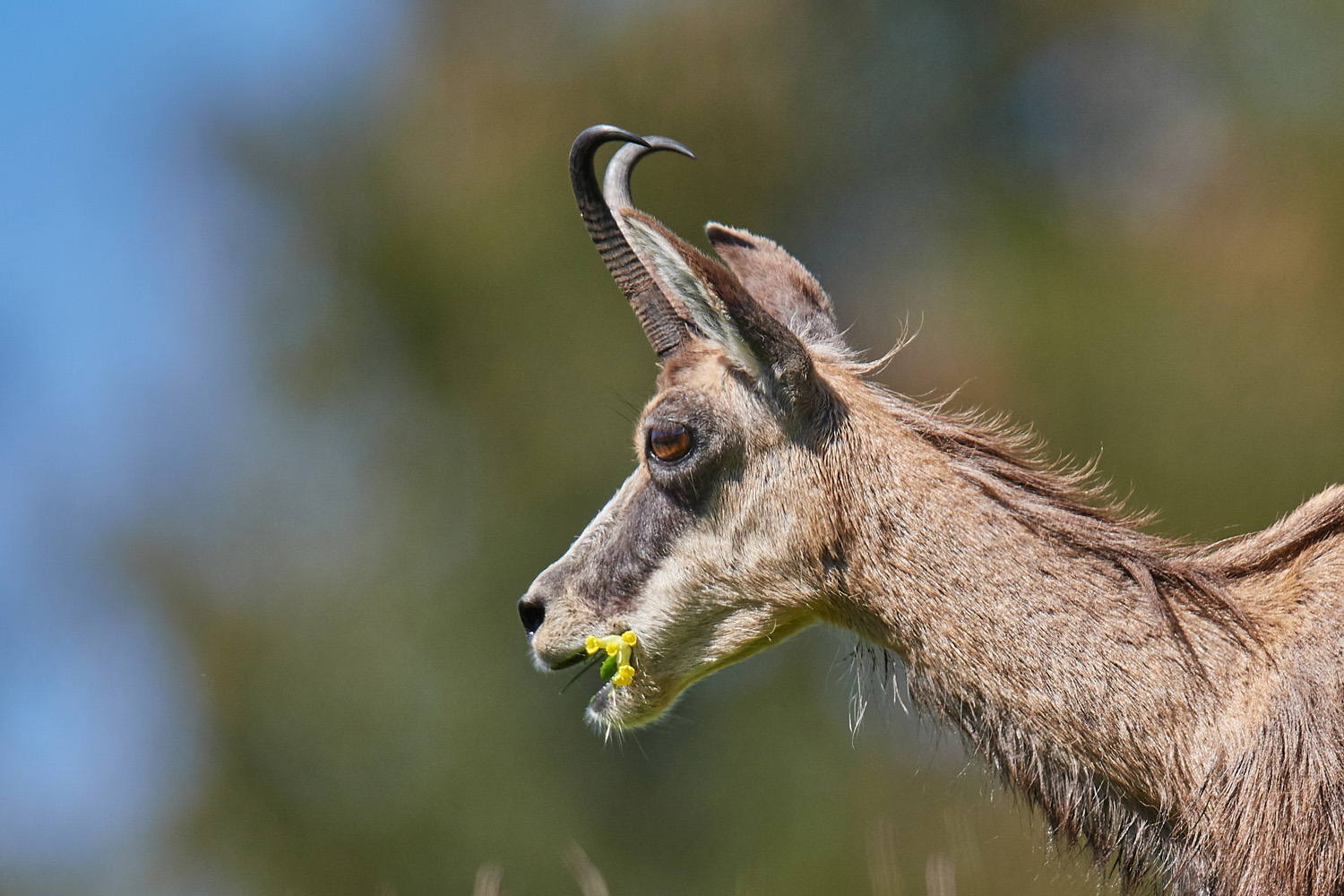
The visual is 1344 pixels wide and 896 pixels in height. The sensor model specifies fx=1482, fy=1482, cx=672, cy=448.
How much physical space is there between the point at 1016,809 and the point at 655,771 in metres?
32.7

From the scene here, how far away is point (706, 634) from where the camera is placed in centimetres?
750

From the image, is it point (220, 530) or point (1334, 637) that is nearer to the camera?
point (1334, 637)

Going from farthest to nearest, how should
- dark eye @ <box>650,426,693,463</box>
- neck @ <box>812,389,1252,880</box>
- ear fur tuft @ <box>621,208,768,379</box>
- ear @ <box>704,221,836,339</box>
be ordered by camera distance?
ear @ <box>704,221,836,339</box>
dark eye @ <box>650,426,693,463</box>
ear fur tuft @ <box>621,208,768,379</box>
neck @ <box>812,389,1252,880</box>

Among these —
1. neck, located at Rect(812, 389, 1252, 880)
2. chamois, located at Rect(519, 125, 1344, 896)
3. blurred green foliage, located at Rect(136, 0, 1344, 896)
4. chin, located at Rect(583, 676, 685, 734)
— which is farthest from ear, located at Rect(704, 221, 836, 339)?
blurred green foliage, located at Rect(136, 0, 1344, 896)

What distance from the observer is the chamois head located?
707 cm

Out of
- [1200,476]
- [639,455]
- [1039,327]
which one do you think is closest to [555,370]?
[1039,327]

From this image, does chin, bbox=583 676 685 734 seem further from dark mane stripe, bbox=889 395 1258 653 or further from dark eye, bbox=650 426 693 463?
dark mane stripe, bbox=889 395 1258 653

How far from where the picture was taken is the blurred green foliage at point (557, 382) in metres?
34.4

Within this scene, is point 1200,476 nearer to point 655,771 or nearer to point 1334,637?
point 655,771

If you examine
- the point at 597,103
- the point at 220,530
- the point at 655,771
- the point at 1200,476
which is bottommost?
the point at 655,771

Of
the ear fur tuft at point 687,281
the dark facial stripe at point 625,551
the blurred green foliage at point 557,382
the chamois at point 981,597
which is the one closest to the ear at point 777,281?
the chamois at point 981,597

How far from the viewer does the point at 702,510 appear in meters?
7.43

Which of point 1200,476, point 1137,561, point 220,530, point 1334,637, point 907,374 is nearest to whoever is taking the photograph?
point 1334,637

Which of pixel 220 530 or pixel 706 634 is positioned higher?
pixel 706 634
